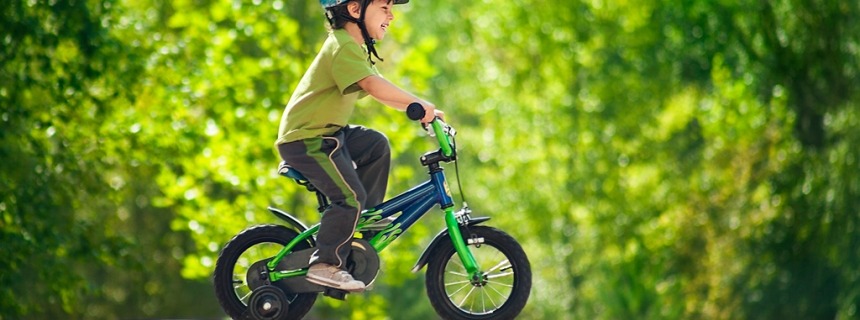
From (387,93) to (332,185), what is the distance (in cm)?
51

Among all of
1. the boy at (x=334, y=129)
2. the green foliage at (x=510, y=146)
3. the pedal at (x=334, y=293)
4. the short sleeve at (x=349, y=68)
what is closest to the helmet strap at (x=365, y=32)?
the boy at (x=334, y=129)

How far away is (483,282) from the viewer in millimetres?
6824

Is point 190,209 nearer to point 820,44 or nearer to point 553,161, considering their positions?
point 820,44

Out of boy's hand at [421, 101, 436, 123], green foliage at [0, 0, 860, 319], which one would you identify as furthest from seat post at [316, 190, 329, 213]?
green foliage at [0, 0, 860, 319]

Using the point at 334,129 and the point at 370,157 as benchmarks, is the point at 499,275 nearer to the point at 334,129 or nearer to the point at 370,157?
the point at 370,157

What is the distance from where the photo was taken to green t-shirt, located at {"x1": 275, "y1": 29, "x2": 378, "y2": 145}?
6.50 m

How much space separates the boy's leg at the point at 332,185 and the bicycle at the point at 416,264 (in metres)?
0.12

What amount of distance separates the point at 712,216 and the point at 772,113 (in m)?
2.31

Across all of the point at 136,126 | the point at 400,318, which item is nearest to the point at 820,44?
the point at 136,126

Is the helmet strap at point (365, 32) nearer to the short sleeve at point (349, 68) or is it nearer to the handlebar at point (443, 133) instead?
the short sleeve at point (349, 68)

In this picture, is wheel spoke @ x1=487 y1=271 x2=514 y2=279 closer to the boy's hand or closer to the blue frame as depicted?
the blue frame

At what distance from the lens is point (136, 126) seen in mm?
13523

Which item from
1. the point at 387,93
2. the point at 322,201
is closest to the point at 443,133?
the point at 387,93

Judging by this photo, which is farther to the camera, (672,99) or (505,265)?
(672,99)
